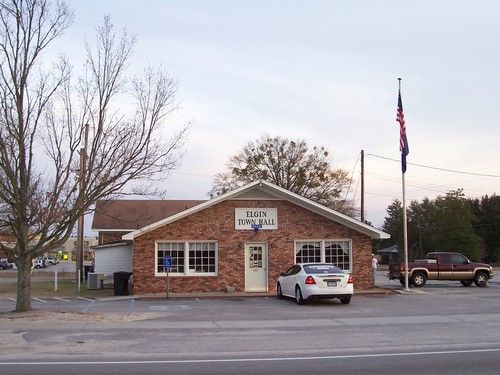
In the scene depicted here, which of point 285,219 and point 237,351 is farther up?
point 285,219

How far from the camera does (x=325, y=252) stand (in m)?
26.6

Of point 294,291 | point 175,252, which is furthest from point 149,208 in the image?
point 294,291

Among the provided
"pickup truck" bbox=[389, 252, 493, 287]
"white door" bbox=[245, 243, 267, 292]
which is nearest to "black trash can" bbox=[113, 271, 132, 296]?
"white door" bbox=[245, 243, 267, 292]

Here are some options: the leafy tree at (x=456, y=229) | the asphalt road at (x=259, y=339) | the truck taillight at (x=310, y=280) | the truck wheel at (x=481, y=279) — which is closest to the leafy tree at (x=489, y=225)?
the leafy tree at (x=456, y=229)

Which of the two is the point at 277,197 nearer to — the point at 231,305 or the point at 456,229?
the point at 231,305

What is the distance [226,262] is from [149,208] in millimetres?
27082

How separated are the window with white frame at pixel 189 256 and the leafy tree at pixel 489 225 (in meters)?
63.4

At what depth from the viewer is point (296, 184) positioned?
181ft

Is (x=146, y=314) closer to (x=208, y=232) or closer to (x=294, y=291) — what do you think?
(x=294, y=291)

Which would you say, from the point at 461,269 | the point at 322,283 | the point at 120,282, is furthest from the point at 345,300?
the point at 461,269

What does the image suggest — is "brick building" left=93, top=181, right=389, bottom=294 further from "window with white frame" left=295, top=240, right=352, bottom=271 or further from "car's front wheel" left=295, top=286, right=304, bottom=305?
"car's front wheel" left=295, top=286, right=304, bottom=305

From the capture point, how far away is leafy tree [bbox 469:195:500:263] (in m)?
79.4

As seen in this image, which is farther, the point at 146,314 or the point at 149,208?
the point at 149,208

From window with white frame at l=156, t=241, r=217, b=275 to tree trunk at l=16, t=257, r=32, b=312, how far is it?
904 cm
